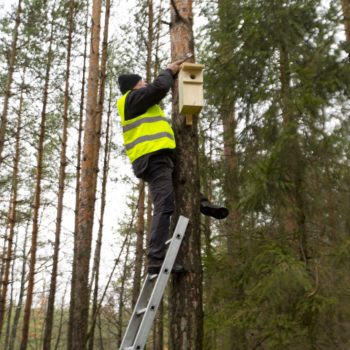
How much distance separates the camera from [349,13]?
6.92 m

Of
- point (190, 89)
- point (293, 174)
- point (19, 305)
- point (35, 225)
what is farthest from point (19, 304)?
point (190, 89)

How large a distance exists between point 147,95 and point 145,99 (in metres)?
0.04

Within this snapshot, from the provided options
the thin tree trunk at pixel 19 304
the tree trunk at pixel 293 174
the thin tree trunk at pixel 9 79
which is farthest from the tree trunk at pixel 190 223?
the thin tree trunk at pixel 19 304

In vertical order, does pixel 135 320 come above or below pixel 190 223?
below

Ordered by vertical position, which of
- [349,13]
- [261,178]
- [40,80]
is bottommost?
[261,178]

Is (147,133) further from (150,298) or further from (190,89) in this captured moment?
(150,298)

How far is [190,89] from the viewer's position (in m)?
3.59

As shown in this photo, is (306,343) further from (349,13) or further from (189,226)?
(349,13)

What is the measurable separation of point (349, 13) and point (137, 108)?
4.96m

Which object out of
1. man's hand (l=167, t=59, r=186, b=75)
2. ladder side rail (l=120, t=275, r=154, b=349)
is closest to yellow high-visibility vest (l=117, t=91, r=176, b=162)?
man's hand (l=167, t=59, r=186, b=75)

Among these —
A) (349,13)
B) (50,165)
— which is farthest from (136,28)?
(349,13)

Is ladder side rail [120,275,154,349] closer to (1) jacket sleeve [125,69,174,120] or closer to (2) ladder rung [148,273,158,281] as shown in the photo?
(2) ladder rung [148,273,158,281]

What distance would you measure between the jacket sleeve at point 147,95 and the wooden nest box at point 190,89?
0.37 ft

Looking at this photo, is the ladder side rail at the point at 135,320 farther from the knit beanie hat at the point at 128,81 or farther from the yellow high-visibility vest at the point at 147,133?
the knit beanie hat at the point at 128,81
